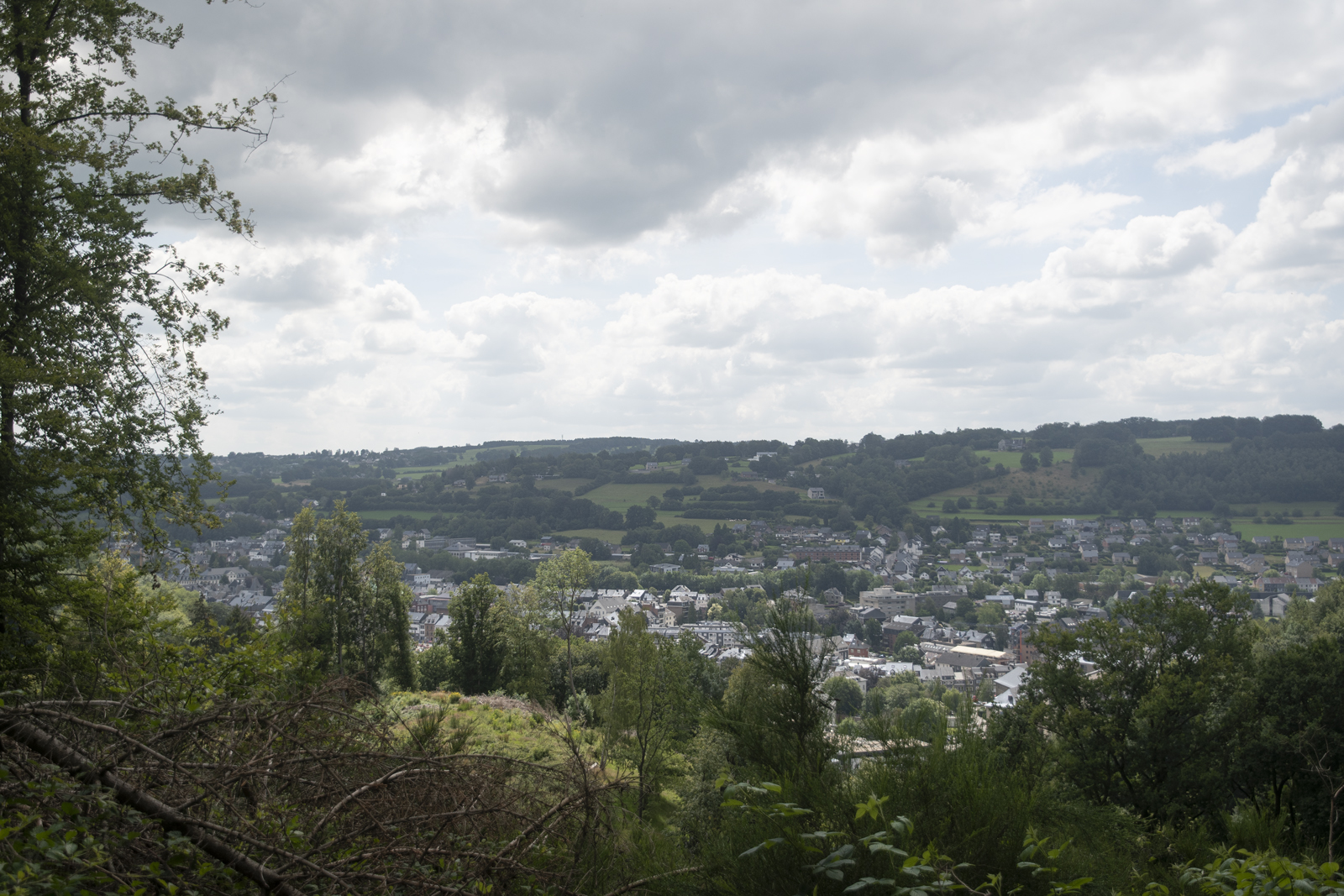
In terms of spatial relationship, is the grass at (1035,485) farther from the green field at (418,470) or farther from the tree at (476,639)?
the tree at (476,639)

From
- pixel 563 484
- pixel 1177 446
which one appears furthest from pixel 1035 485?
pixel 563 484

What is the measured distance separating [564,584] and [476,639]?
4073 mm

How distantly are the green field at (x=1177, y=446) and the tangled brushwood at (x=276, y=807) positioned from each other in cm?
14104

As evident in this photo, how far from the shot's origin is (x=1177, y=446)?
126m

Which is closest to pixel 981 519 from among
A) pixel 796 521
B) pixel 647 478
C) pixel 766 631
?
pixel 796 521

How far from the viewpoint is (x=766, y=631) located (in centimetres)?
877

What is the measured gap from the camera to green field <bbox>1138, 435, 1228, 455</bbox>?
11950 cm

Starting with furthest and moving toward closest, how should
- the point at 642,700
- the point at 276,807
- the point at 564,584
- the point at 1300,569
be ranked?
the point at 1300,569, the point at 564,584, the point at 642,700, the point at 276,807

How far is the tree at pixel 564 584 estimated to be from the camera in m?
31.2

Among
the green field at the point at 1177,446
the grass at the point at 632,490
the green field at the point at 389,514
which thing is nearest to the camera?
the green field at the point at 389,514

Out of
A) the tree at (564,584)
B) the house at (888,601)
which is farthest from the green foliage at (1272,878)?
the house at (888,601)

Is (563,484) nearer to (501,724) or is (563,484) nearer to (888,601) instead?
(888,601)

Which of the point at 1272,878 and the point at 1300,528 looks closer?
the point at 1272,878

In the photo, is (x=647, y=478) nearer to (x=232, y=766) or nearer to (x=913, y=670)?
(x=913, y=670)
